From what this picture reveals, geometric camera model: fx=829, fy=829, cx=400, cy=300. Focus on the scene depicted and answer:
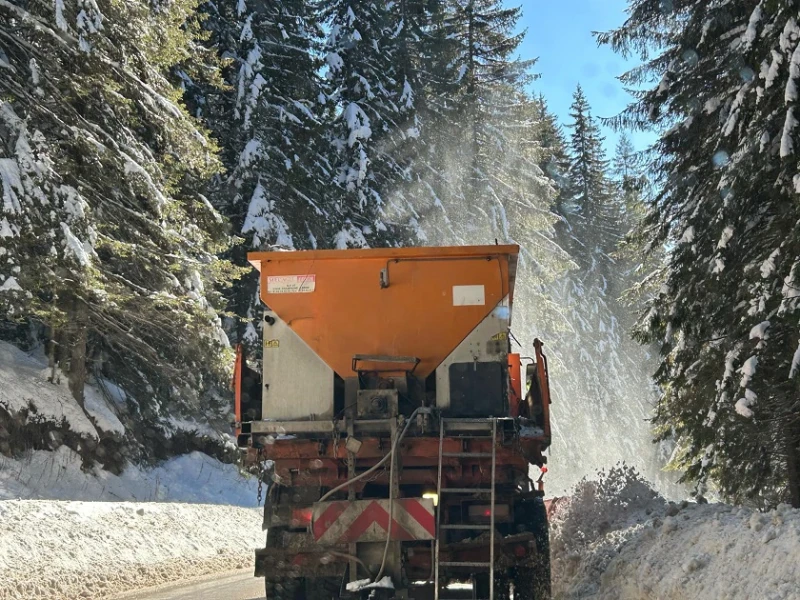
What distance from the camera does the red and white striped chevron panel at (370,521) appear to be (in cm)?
652

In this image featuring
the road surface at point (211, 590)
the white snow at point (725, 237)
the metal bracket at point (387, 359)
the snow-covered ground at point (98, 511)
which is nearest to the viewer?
the metal bracket at point (387, 359)

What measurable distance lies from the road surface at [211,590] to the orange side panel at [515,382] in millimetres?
3349

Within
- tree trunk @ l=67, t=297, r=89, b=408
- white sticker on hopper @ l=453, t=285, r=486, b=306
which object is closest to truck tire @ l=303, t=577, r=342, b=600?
white sticker on hopper @ l=453, t=285, r=486, b=306

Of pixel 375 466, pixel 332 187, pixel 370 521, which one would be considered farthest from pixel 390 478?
pixel 332 187

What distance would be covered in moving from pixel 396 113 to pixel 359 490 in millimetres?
17776

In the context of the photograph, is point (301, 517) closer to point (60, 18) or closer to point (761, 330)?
point (761, 330)

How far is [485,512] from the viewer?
6.90 m

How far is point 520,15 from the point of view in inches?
1135

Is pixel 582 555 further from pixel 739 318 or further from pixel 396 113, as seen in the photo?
pixel 396 113

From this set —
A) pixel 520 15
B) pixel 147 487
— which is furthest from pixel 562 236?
pixel 147 487

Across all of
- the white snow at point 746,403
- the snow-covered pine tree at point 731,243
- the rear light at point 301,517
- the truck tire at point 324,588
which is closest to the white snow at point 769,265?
the snow-covered pine tree at point 731,243

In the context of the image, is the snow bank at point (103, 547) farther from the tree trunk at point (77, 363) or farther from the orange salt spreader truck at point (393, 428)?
the tree trunk at point (77, 363)

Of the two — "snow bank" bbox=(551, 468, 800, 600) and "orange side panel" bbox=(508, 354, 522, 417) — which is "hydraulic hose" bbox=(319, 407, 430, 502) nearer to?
"orange side panel" bbox=(508, 354, 522, 417)

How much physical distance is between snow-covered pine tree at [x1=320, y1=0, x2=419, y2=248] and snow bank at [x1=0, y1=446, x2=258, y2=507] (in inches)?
246
